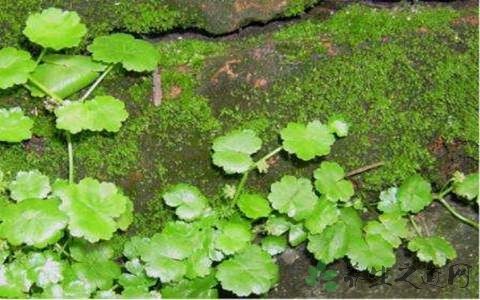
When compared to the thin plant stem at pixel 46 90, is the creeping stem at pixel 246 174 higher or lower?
lower

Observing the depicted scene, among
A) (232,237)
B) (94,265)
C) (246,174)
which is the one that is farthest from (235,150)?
(94,265)

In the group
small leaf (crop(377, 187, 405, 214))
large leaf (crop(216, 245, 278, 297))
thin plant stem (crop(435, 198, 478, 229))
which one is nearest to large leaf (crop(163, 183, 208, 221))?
large leaf (crop(216, 245, 278, 297))

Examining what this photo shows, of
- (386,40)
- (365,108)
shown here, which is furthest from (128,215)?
(386,40)

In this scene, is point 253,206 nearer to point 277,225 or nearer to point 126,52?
point 277,225

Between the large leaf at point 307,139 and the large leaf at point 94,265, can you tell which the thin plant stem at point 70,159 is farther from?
the large leaf at point 307,139

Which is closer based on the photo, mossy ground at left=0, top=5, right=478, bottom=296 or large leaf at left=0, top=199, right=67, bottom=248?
large leaf at left=0, top=199, right=67, bottom=248

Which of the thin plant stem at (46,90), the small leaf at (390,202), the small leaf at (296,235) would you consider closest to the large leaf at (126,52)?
the thin plant stem at (46,90)

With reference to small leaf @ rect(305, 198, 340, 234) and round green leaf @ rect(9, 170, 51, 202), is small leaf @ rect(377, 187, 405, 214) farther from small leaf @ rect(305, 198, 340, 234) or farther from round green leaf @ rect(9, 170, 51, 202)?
round green leaf @ rect(9, 170, 51, 202)
